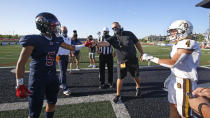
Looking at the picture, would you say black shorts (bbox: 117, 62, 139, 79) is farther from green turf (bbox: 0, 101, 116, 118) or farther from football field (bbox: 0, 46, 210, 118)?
green turf (bbox: 0, 101, 116, 118)

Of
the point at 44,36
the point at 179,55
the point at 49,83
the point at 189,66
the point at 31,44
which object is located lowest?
the point at 49,83

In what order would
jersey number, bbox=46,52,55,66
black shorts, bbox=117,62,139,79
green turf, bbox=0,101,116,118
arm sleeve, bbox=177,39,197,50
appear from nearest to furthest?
arm sleeve, bbox=177,39,197,50 < jersey number, bbox=46,52,55,66 < green turf, bbox=0,101,116,118 < black shorts, bbox=117,62,139,79

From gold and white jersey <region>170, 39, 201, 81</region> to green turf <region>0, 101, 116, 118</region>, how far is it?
1719mm

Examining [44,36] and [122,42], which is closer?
[44,36]

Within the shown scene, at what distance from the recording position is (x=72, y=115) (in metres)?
2.89

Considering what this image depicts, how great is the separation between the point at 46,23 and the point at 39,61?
0.61m

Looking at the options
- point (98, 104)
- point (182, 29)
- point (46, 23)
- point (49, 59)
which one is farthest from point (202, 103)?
point (98, 104)

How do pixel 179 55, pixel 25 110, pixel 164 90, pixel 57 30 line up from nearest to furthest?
pixel 179 55 → pixel 57 30 → pixel 25 110 → pixel 164 90

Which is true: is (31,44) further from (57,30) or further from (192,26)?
(192,26)

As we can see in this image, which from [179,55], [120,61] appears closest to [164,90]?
[120,61]

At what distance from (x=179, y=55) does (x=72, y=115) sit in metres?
2.46

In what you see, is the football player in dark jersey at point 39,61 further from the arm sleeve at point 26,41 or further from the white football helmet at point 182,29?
the white football helmet at point 182,29

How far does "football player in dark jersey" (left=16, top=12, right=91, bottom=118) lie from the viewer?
187 cm

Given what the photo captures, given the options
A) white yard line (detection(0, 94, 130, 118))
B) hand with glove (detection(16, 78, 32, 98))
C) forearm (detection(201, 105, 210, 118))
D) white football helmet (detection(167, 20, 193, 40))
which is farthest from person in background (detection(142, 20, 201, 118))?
hand with glove (detection(16, 78, 32, 98))
